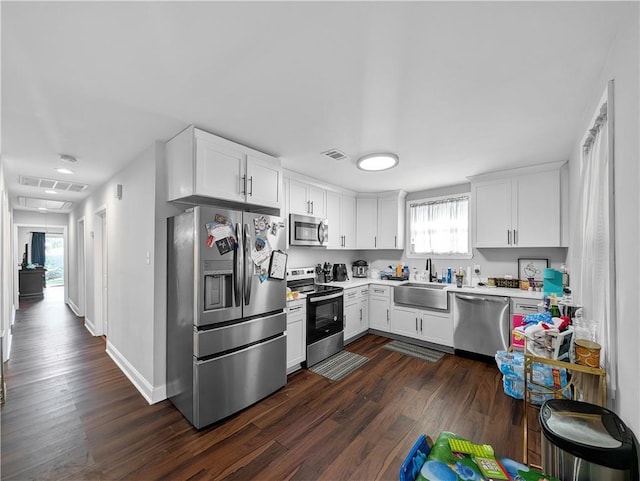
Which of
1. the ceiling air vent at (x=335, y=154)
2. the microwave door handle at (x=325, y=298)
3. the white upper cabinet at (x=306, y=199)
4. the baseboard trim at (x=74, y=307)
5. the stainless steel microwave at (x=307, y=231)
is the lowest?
the baseboard trim at (x=74, y=307)

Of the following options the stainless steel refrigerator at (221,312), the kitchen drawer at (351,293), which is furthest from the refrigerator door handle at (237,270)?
the kitchen drawer at (351,293)

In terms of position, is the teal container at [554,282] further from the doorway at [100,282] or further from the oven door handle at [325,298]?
the doorway at [100,282]

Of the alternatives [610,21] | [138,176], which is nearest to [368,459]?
[610,21]

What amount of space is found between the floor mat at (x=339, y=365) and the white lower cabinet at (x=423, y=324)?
0.86 meters

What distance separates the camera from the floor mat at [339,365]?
3.09 m

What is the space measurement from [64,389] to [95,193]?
308 centimetres

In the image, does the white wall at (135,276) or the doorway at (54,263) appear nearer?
the white wall at (135,276)

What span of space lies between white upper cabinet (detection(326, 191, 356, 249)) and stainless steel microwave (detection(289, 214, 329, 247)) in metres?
0.28

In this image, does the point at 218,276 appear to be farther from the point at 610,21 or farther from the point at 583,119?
the point at 583,119

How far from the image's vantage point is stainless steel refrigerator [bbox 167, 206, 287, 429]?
2186mm

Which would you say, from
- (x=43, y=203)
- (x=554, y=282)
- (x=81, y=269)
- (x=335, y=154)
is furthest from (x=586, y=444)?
(x=43, y=203)

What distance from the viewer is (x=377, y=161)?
2.95 meters

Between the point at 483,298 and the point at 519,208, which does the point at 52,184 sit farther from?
the point at 519,208

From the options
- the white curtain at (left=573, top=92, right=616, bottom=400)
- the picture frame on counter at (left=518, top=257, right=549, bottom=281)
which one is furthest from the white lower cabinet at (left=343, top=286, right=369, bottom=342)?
the white curtain at (left=573, top=92, right=616, bottom=400)
